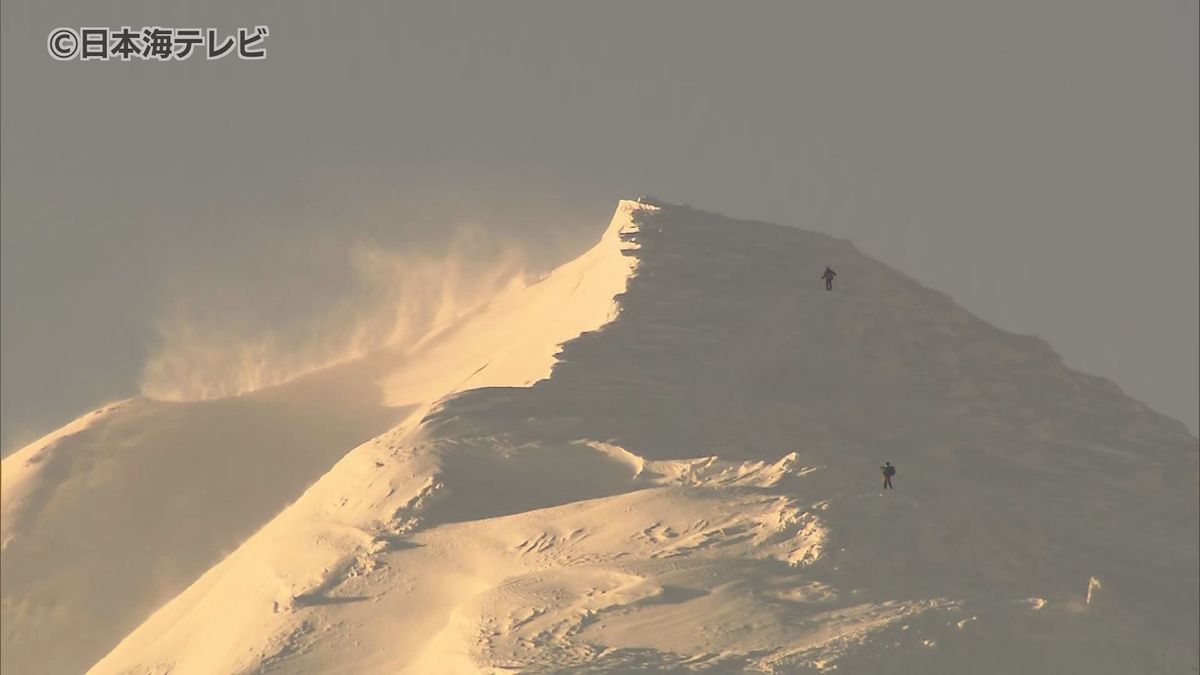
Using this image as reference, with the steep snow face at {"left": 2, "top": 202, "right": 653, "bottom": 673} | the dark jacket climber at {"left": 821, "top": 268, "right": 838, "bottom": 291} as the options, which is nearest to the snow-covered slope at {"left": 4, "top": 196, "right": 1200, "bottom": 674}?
the steep snow face at {"left": 2, "top": 202, "right": 653, "bottom": 673}

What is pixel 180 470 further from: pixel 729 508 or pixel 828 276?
pixel 729 508

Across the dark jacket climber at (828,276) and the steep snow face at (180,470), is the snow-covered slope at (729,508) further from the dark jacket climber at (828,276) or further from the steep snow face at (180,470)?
the dark jacket climber at (828,276)

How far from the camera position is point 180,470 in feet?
422

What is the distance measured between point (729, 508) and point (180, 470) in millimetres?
45739

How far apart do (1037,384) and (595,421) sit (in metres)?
25.4

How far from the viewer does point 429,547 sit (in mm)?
91188

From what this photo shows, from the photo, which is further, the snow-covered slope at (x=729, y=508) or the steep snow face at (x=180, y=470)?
the steep snow face at (x=180, y=470)

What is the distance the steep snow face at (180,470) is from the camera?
387 ft

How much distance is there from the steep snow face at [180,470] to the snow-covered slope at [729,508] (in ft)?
1.97

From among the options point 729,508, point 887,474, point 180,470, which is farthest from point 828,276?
point 180,470

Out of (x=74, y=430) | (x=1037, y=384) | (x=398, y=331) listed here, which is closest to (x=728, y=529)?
(x=1037, y=384)

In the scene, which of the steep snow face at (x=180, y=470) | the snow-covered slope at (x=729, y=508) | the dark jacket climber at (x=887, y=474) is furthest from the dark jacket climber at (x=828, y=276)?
the dark jacket climber at (x=887, y=474)

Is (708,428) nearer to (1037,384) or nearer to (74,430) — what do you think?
(1037,384)

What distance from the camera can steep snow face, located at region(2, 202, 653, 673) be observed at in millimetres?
118000
